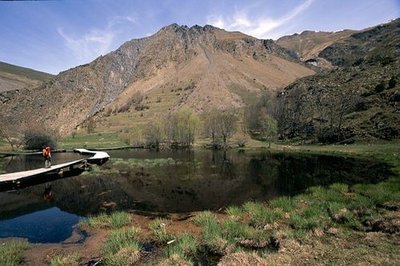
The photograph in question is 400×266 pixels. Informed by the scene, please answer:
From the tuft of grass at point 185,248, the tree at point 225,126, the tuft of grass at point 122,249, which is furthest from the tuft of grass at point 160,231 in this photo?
the tree at point 225,126

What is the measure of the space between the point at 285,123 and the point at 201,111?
201 feet

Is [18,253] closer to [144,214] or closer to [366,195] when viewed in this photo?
[144,214]

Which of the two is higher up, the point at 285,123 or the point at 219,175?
the point at 285,123

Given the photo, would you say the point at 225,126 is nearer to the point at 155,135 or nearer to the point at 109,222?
the point at 155,135

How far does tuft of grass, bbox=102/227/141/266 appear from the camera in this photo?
15.9 m

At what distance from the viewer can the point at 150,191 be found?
37688mm

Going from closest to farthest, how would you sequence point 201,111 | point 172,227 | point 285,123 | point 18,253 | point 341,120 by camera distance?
point 18,253, point 172,227, point 341,120, point 285,123, point 201,111

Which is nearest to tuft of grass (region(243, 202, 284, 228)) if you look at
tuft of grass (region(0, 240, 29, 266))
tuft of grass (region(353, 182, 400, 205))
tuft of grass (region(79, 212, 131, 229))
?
tuft of grass (region(353, 182, 400, 205))

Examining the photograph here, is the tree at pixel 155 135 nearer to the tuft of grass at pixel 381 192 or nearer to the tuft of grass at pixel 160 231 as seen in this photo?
the tuft of grass at pixel 381 192

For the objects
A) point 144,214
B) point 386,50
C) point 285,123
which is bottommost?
point 144,214

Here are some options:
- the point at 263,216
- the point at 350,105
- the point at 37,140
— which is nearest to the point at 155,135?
the point at 37,140

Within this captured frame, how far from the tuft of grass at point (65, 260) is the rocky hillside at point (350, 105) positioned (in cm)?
8277

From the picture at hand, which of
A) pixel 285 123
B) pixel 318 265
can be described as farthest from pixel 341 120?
pixel 318 265

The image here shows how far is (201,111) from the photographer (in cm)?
17488
